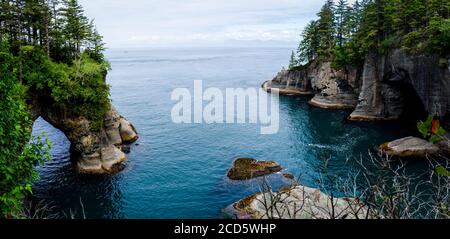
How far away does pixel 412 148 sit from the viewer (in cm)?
4916

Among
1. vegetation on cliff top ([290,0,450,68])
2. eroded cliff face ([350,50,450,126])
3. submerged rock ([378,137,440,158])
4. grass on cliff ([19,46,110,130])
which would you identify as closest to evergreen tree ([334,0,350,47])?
vegetation on cliff top ([290,0,450,68])

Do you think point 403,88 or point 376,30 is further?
point 376,30

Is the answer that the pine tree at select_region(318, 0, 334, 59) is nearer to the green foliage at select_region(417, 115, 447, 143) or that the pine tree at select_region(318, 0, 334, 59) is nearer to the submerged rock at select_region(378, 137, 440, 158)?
the submerged rock at select_region(378, 137, 440, 158)

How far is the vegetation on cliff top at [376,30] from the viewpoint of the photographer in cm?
5531

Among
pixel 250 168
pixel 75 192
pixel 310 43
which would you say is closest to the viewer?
pixel 75 192

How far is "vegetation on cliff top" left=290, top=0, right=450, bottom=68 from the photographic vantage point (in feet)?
181

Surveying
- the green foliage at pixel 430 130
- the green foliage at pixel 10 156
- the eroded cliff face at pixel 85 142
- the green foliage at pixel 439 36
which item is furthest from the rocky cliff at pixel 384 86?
the green foliage at pixel 430 130

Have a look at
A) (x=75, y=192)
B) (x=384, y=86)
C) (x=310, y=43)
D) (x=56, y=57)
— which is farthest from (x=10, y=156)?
(x=310, y=43)

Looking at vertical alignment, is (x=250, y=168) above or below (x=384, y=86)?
below

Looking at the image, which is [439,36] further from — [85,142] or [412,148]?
[85,142]

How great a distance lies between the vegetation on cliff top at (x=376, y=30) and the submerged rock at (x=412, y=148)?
12.7m

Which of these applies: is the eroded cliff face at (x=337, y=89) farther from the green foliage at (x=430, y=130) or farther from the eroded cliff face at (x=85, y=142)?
the green foliage at (x=430, y=130)

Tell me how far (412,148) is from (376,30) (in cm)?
2797
